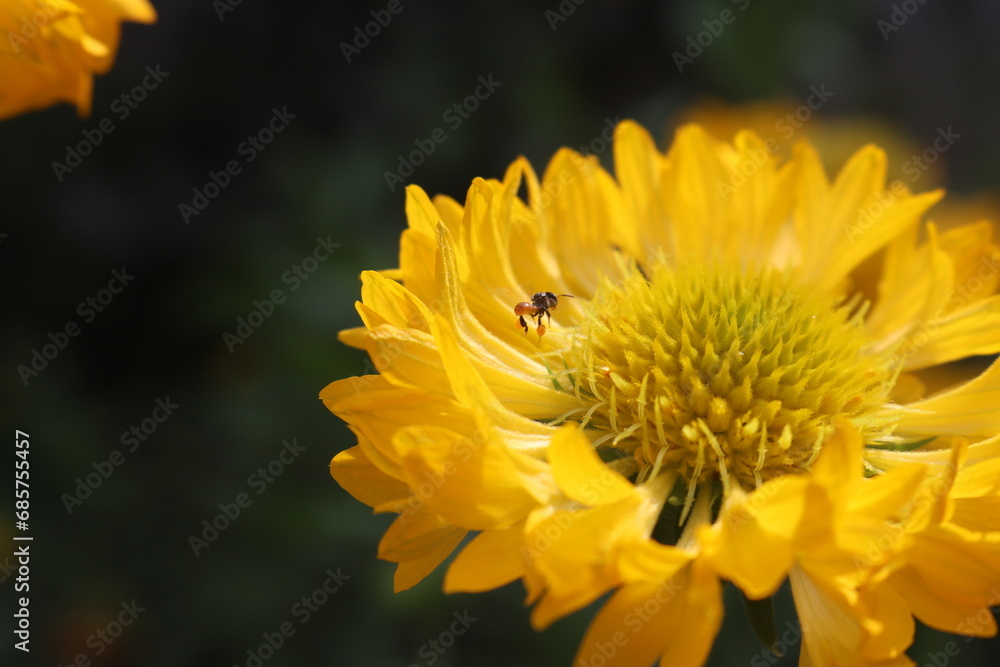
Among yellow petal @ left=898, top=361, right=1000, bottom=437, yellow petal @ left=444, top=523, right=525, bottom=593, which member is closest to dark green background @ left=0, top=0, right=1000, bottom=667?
yellow petal @ left=898, top=361, right=1000, bottom=437

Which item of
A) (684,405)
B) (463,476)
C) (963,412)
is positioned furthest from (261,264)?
(963,412)

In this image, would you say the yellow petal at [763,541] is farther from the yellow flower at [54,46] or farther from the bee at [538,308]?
the yellow flower at [54,46]

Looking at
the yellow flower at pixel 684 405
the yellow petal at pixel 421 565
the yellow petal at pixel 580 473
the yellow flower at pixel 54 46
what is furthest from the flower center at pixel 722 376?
the yellow flower at pixel 54 46

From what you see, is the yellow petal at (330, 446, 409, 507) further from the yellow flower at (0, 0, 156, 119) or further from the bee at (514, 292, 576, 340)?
the yellow flower at (0, 0, 156, 119)

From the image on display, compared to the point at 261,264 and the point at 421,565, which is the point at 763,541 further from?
the point at 261,264

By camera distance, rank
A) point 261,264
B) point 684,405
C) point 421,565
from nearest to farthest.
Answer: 1. point 421,565
2. point 684,405
3. point 261,264

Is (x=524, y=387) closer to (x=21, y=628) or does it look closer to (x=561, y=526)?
(x=561, y=526)
